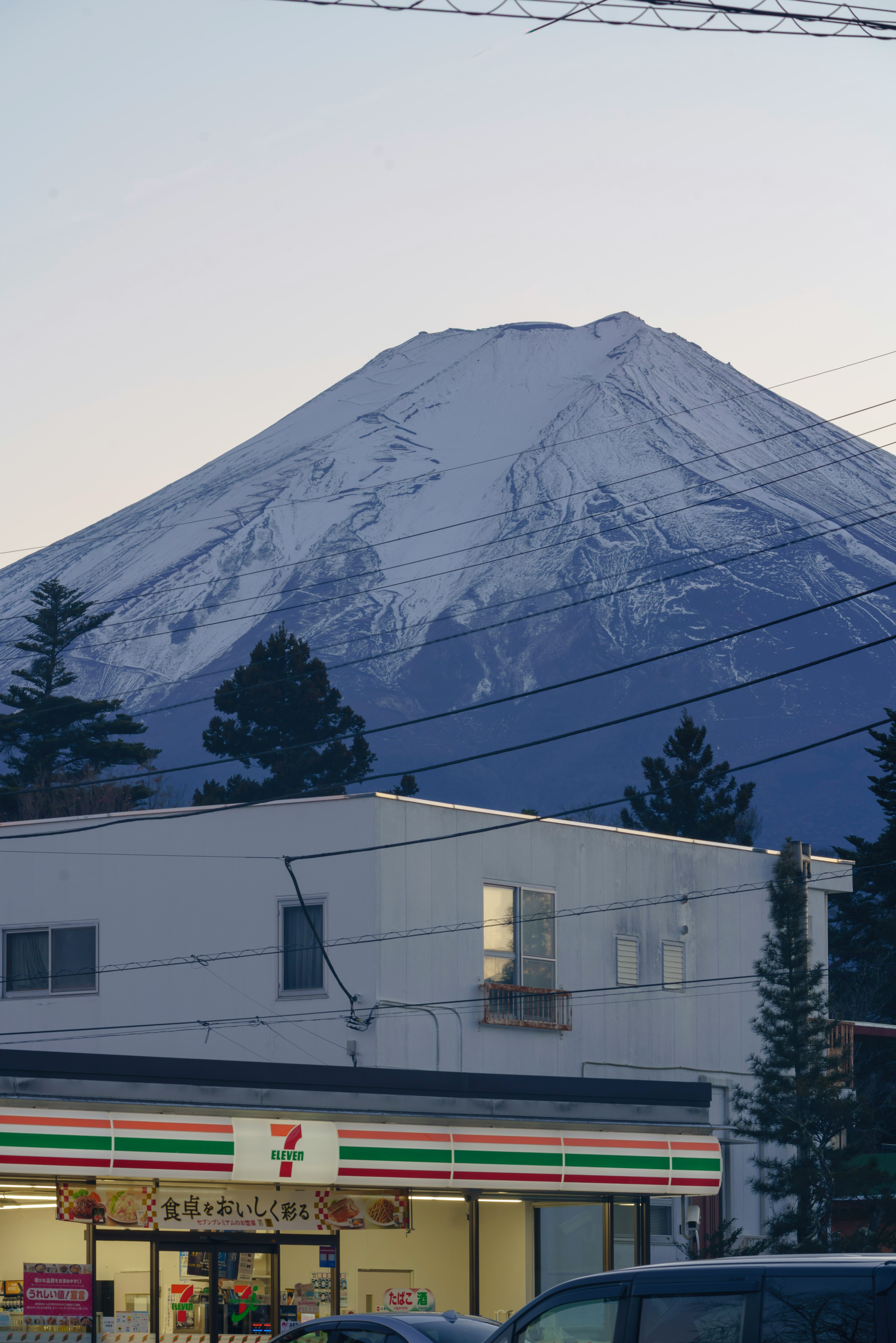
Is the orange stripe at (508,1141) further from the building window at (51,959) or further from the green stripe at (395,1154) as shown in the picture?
the building window at (51,959)

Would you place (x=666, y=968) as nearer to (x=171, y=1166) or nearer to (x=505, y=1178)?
(x=505, y=1178)

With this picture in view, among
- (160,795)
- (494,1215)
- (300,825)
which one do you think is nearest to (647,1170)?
(494,1215)

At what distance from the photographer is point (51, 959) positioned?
34125 mm

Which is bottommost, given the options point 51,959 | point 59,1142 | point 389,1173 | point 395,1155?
point 389,1173

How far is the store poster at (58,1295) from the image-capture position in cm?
1814

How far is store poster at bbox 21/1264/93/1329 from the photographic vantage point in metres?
18.1

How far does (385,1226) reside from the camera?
787 inches

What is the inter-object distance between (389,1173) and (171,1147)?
7.97 feet

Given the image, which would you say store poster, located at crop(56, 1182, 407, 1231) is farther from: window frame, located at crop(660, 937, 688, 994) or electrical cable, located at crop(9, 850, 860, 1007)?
window frame, located at crop(660, 937, 688, 994)

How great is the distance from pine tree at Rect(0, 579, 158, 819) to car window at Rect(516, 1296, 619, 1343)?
6333cm

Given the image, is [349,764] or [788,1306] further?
[349,764]

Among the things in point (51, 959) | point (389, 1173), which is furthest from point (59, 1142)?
point (51, 959)

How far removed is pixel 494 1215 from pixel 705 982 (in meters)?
16.9

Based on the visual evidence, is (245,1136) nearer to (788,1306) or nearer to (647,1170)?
(647,1170)
